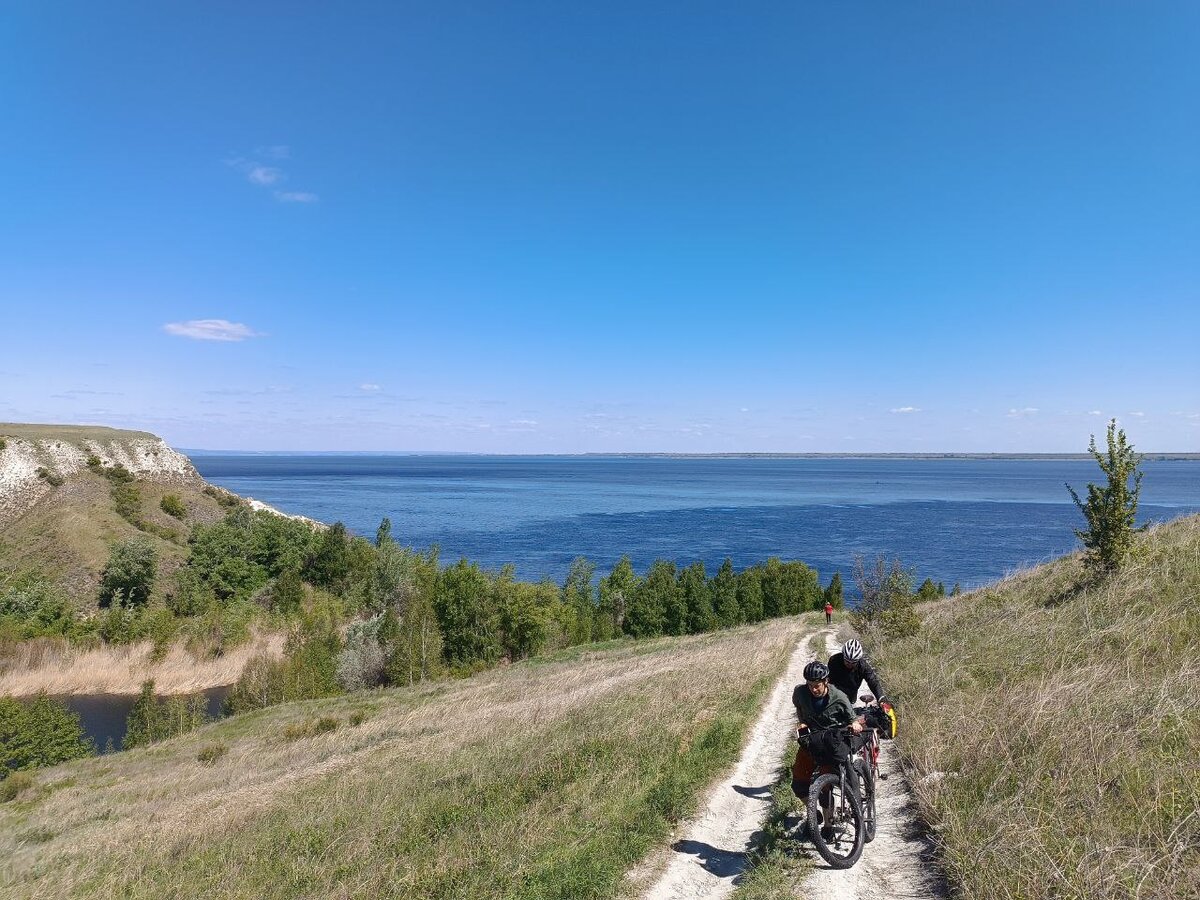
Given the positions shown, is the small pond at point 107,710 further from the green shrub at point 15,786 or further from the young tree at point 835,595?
the young tree at point 835,595

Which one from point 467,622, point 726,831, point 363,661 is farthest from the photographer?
point 467,622

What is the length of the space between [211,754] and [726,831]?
28603 millimetres

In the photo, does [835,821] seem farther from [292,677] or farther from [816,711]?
[292,677]

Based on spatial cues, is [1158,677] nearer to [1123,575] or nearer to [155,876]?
[1123,575]

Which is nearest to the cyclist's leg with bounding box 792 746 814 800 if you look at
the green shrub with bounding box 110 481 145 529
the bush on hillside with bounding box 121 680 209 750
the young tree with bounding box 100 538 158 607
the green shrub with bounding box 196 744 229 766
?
the green shrub with bounding box 196 744 229 766

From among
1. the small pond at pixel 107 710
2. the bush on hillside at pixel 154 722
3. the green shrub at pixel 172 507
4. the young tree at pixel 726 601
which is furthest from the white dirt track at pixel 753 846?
the green shrub at pixel 172 507

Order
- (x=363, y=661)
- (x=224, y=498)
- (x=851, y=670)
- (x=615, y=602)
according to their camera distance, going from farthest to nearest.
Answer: (x=224, y=498), (x=615, y=602), (x=363, y=661), (x=851, y=670)

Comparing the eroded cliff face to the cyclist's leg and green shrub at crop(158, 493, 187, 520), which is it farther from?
the cyclist's leg

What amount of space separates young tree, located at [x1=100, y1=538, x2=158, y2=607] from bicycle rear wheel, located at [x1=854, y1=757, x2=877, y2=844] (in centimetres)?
7989

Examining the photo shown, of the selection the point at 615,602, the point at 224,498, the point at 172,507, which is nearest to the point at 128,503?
the point at 172,507

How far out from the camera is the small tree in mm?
17312

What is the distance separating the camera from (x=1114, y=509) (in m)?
17.3

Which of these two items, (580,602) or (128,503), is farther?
(128,503)

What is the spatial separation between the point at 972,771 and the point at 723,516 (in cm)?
13856
